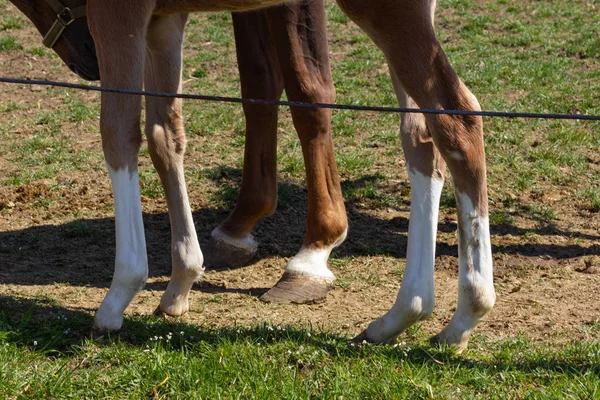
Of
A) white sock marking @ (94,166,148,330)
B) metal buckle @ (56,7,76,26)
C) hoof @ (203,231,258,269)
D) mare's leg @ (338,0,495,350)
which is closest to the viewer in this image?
mare's leg @ (338,0,495,350)

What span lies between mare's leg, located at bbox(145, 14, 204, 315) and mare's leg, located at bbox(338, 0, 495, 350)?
3.61 ft

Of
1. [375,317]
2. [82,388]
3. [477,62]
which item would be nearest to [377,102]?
[477,62]

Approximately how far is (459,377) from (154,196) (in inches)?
121

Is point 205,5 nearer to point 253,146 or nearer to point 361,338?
point 253,146

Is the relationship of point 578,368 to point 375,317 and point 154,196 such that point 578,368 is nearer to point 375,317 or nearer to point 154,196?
point 375,317

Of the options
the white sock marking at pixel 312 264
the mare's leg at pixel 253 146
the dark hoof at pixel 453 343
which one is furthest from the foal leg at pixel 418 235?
the mare's leg at pixel 253 146

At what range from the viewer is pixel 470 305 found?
3551 mm

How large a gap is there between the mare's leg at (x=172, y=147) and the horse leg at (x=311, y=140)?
48 centimetres

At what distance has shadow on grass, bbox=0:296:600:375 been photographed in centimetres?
333

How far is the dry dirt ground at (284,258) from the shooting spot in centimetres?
411

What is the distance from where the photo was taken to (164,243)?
17.0 ft

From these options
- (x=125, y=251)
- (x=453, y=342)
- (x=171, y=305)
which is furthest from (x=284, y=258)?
(x=453, y=342)

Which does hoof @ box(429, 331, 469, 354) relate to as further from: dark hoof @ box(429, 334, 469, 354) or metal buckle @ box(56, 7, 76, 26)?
metal buckle @ box(56, 7, 76, 26)

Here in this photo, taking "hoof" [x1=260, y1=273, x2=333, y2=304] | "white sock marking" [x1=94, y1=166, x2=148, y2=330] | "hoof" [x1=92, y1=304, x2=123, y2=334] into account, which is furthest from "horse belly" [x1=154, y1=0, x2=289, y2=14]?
"hoof" [x1=260, y1=273, x2=333, y2=304]
